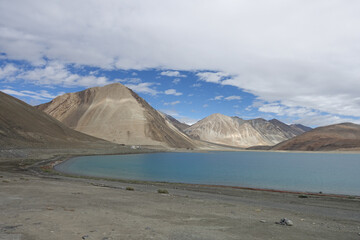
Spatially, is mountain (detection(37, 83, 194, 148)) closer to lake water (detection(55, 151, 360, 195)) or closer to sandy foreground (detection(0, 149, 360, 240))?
lake water (detection(55, 151, 360, 195))

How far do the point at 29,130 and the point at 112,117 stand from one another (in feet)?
244

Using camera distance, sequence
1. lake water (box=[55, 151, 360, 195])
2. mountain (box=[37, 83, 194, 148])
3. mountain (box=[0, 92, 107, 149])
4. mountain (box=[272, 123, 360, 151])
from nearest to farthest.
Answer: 1. lake water (box=[55, 151, 360, 195])
2. mountain (box=[0, 92, 107, 149])
3. mountain (box=[37, 83, 194, 148])
4. mountain (box=[272, 123, 360, 151])

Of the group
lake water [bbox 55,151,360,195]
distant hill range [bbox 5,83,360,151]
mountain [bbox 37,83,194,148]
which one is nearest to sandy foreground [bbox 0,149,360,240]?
lake water [bbox 55,151,360,195]

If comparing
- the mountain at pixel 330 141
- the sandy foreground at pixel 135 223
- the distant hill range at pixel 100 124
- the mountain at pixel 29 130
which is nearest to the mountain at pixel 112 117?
the distant hill range at pixel 100 124

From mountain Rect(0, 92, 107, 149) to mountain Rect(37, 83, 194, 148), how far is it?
3918 cm

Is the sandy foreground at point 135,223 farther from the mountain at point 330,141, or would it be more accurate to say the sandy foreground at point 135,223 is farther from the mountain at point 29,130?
the mountain at point 330,141

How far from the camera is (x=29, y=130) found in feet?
291

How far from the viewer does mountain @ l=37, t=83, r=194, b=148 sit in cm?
15188

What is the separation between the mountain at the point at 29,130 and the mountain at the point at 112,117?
3918 centimetres

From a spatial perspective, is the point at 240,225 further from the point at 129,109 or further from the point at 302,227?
the point at 129,109

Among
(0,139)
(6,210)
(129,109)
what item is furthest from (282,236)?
(129,109)

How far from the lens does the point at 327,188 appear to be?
1131 inches

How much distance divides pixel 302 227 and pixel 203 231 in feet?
13.1

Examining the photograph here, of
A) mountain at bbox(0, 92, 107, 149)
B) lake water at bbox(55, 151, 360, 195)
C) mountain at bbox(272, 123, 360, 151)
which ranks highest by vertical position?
mountain at bbox(272, 123, 360, 151)
